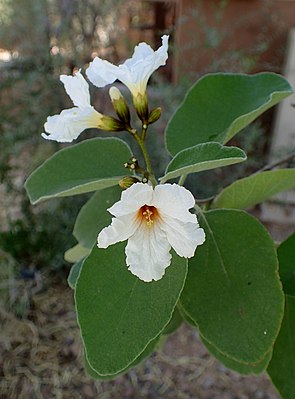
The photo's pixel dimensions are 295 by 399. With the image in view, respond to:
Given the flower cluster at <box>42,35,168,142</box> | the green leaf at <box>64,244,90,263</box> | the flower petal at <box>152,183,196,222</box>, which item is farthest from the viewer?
the green leaf at <box>64,244,90,263</box>

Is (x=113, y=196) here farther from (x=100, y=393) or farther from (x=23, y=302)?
(x=23, y=302)

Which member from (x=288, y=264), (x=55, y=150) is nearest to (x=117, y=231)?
(x=288, y=264)

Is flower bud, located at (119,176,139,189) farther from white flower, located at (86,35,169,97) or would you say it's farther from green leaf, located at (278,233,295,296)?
green leaf, located at (278,233,295,296)

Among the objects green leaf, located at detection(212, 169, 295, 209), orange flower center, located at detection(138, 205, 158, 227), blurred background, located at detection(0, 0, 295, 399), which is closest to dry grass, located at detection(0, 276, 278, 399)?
blurred background, located at detection(0, 0, 295, 399)

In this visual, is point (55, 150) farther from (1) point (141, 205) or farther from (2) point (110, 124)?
(1) point (141, 205)

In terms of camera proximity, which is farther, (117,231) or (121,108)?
(121,108)

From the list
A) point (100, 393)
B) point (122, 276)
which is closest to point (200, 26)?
point (100, 393)

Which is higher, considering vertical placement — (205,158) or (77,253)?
(205,158)
